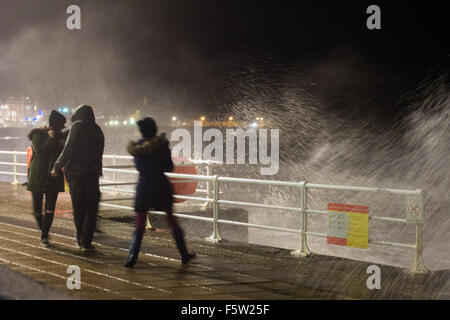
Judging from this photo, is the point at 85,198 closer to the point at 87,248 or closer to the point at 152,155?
the point at 87,248

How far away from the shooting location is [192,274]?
664 cm

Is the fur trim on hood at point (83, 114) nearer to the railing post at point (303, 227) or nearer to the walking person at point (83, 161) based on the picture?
the walking person at point (83, 161)

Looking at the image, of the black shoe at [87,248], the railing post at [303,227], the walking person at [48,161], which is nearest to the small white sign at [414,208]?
the railing post at [303,227]

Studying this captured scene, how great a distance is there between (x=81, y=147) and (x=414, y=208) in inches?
175

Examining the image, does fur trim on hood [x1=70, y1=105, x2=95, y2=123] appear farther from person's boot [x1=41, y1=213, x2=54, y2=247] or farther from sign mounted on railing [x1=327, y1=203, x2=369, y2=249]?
sign mounted on railing [x1=327, y1=203, x2=369, y2=249]

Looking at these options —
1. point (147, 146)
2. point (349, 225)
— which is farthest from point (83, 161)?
point (349, 225)

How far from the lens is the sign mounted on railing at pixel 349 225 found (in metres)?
7.36

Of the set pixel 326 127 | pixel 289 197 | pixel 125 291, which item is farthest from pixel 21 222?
pixel 326 127

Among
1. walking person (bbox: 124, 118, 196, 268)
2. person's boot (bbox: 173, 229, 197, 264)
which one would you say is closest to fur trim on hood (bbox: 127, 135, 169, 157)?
walking person (bbox: 124, 118, 196, 268)

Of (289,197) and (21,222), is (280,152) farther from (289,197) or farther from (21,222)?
(21,222)

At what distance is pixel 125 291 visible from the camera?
573 cm

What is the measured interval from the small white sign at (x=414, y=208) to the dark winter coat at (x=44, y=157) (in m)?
4.91

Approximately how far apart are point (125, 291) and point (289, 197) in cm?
6067
